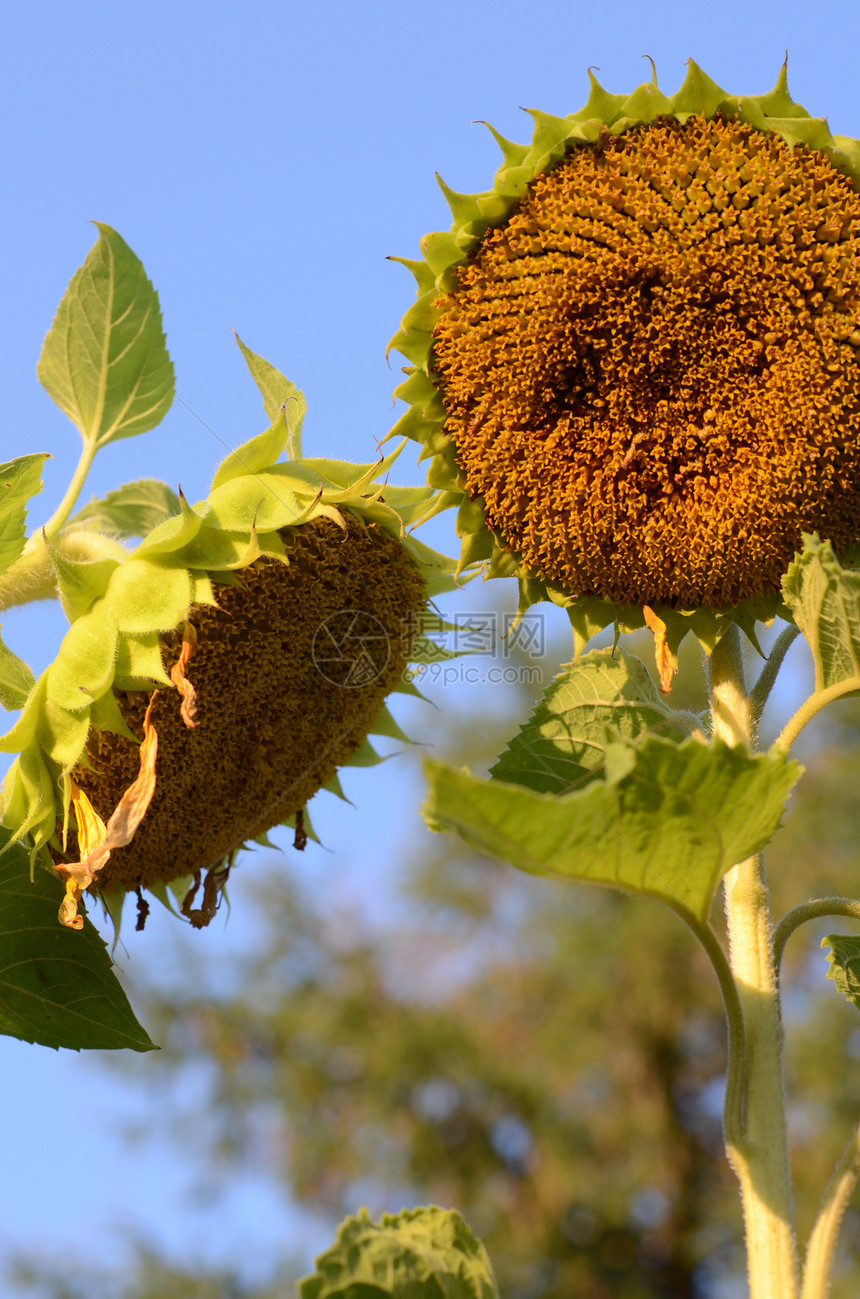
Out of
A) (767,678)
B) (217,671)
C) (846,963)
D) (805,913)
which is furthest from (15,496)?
(846,963)

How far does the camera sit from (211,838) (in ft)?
7.59

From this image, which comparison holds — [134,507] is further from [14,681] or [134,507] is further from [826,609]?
[826,609]

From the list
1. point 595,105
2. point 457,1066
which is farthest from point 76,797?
point 457,1066

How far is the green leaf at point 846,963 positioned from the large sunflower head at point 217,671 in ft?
3.02

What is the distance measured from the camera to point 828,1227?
1.39m

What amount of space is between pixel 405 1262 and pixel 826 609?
0.90 metres

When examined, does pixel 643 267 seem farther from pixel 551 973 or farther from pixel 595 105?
pixel 551 973

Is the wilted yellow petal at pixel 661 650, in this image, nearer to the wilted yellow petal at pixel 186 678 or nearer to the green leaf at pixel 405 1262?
the wilted yellow petal at pixel 186 678

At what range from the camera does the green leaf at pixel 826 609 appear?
138cm

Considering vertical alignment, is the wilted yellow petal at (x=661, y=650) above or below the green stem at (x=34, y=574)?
below

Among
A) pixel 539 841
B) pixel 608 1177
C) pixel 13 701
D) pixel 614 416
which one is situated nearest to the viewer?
pixel 539 841

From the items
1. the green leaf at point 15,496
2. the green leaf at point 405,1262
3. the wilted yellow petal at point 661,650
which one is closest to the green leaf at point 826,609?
the wilted yellow petal at point 661,650

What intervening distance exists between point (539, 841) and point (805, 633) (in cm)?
55

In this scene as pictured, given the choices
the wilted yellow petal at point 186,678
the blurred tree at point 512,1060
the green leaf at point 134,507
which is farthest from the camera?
the blurred tree at point 512,1060
